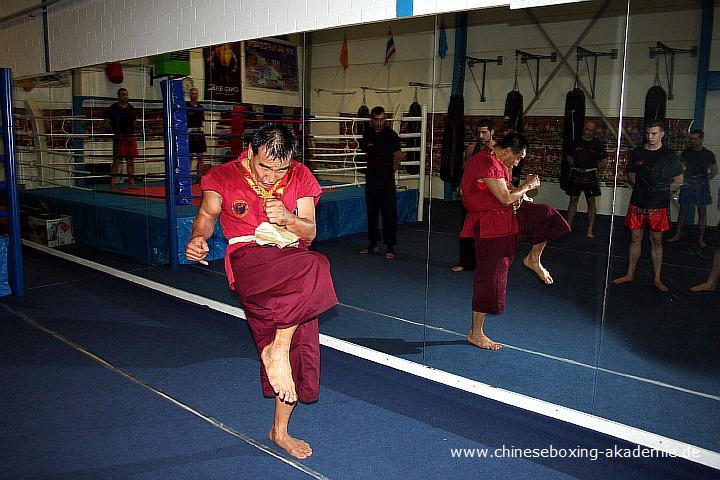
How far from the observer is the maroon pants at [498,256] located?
3363 millimetres

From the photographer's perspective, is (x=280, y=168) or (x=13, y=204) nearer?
(x=280, y=168)

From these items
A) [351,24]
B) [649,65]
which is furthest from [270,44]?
[649,65]

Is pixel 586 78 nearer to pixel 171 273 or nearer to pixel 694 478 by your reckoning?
pixel 694 478

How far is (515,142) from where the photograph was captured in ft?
10.8

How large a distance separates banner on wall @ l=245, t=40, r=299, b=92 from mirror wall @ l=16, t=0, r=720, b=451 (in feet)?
0.04

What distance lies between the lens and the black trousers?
13.6ft

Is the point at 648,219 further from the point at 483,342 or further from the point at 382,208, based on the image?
the point at 382,208

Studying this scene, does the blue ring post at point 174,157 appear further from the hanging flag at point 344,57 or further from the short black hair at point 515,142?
the short black hair at point 515,142

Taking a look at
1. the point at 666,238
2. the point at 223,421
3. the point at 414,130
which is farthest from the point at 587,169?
the point at 223,421

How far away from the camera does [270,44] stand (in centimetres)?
453

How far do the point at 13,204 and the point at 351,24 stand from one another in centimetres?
339

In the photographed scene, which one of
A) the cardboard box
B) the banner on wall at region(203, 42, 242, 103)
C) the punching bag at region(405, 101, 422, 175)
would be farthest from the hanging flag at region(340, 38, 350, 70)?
the cardboard box

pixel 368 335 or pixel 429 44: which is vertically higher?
pixel 429 44

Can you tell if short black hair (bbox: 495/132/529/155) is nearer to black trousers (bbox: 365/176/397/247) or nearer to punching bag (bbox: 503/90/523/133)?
punching bag (bbox: 503/90/523/133)
